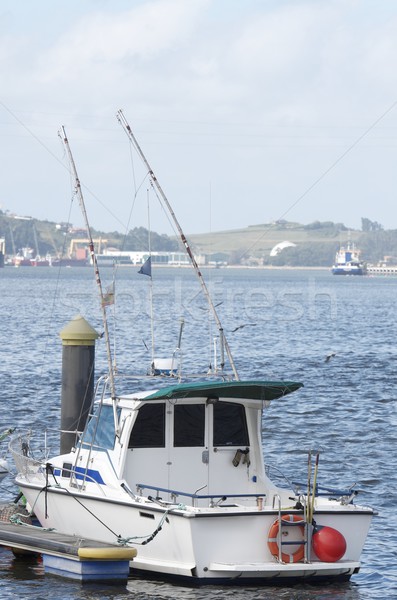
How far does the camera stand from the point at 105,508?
63.1 feet

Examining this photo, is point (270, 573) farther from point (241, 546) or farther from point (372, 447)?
point (372, 447)

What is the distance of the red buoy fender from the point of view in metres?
18.3

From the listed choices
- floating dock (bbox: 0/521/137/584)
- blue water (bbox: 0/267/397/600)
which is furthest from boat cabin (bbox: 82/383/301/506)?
blue water (bbox: 0/267/397/600)

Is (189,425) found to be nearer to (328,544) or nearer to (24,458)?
(24,458)

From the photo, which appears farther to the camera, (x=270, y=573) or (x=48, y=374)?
(x=48, y=374)

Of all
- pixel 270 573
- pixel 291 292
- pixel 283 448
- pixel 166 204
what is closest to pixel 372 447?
pixel 283 448

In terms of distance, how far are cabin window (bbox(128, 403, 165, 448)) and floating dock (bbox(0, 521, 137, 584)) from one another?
1.89 metres

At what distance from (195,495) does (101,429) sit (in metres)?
2.78

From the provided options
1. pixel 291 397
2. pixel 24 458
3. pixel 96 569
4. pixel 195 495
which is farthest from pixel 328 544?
pixel 291 397

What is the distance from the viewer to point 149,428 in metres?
20.2

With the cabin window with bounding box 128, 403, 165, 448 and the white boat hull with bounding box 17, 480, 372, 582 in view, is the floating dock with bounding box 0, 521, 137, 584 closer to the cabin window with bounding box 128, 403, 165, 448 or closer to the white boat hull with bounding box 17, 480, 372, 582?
the white boat hull with bounding box 17, 480, 372, 582

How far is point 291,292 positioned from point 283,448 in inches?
5919

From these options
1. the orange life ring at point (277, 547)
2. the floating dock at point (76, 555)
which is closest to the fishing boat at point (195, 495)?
the orange life ring at point (277, 547)

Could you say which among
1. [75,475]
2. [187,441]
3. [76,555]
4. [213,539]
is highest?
[187,441]
